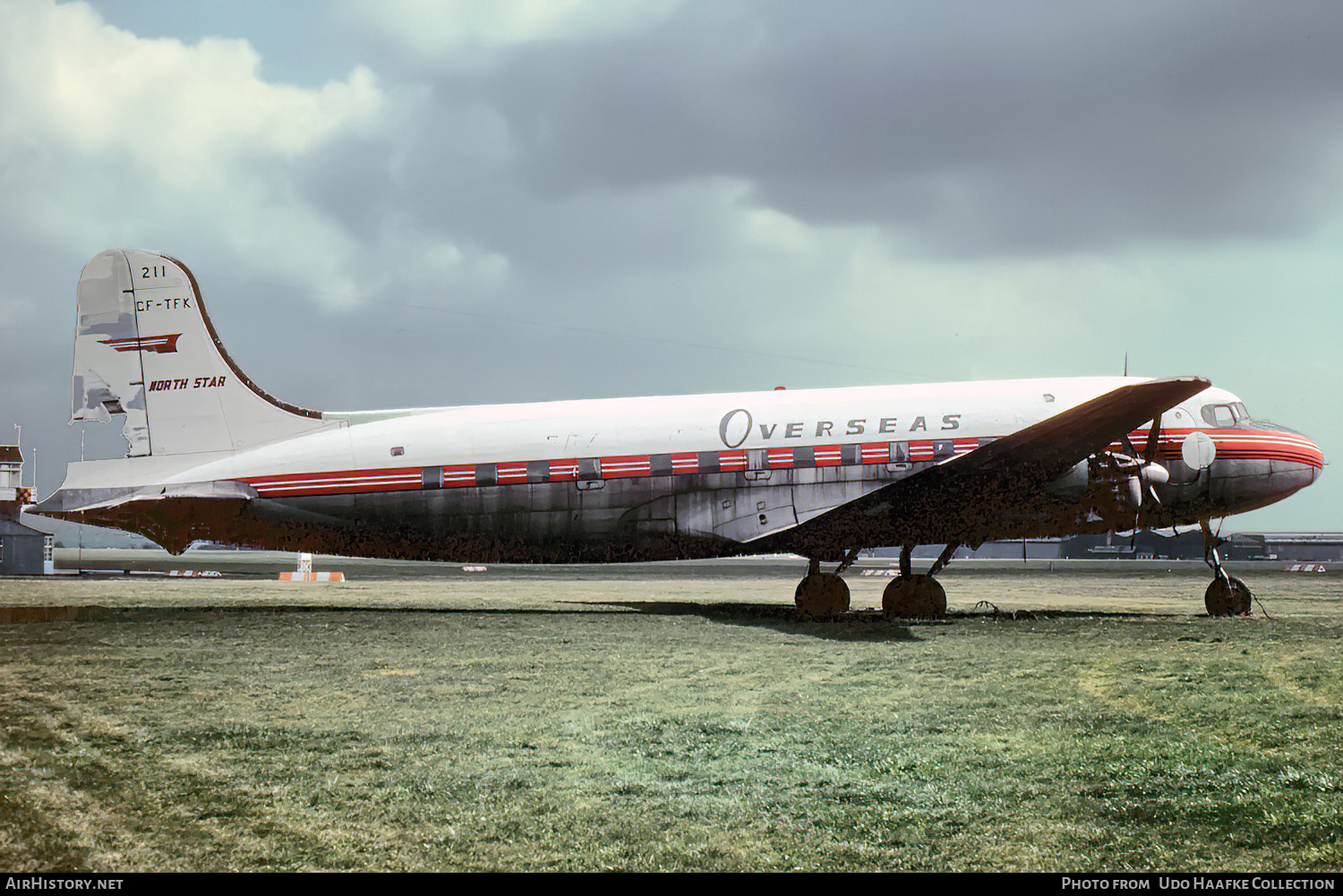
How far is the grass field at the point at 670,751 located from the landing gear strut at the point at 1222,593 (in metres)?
4.37

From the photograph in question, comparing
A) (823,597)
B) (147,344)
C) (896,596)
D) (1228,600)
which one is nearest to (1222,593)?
(1228,600)

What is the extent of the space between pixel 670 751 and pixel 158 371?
63.5 ft

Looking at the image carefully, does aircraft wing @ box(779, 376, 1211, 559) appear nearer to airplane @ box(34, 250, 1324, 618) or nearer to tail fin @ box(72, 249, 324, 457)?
airplane @ box(34, 250, 1324, 618)

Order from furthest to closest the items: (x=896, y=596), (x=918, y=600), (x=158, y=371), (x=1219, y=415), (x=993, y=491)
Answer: (x=158, y=371) → (x=1219, y=415) → (x=896, y=596) → (x=918, y=600) → (x=993, y=491)

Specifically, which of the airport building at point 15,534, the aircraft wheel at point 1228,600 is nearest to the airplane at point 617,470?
the aircraft wheel at point 1228,600

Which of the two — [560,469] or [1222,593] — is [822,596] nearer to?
[560,469]

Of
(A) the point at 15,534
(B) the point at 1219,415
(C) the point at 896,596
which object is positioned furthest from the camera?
(A) the point at 15,534

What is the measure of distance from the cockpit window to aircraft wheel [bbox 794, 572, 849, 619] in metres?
9.31

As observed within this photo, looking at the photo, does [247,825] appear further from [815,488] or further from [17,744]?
[815,488]

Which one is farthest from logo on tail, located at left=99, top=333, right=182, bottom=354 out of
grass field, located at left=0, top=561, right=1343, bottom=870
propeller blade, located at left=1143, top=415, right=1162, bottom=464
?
propeller blade, located at left=1143, top=415, right=1162, bottom=464

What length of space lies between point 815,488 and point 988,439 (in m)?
3.95

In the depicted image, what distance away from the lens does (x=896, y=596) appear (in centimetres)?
2155

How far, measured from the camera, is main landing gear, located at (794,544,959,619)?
21391mm

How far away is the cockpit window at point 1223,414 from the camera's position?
2206cm
